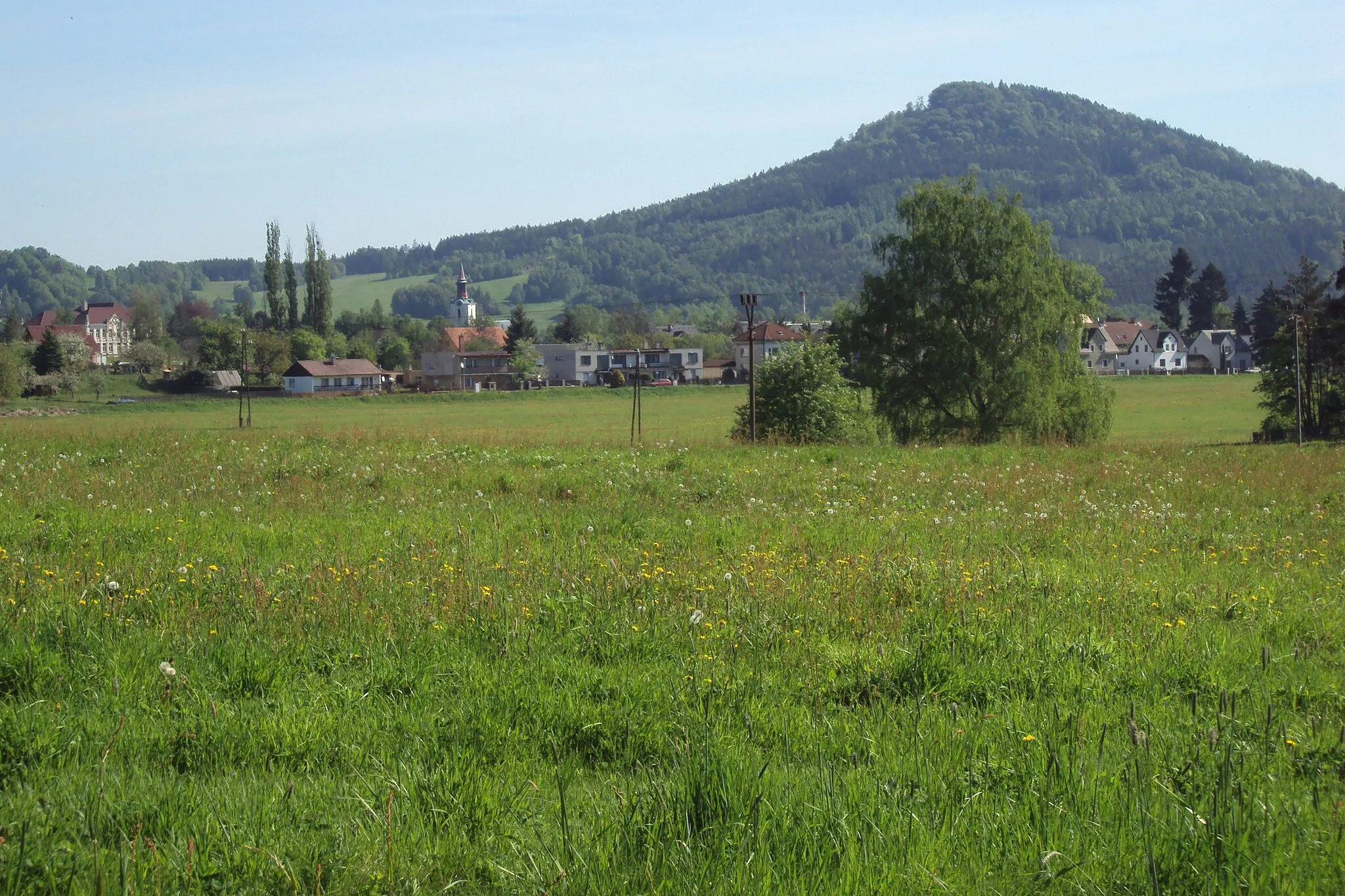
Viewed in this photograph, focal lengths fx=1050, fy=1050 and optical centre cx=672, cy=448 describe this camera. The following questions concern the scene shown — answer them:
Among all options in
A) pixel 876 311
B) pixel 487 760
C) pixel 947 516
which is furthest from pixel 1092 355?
pixel 487 760

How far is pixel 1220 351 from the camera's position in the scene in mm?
168625

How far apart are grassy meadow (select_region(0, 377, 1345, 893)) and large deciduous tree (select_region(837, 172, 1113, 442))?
36645mm

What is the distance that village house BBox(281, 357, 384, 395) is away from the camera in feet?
445

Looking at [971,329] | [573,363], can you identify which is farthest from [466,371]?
[971,329]

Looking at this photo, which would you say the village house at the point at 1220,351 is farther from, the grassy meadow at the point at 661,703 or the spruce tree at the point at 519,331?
the grassy meadow at the point at 661,703

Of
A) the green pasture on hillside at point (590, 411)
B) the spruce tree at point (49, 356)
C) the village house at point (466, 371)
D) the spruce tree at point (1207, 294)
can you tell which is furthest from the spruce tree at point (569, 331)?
the spruce tree at point (1207, 294)

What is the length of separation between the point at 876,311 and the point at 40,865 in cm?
5139

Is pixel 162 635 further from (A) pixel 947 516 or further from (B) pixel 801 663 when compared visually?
(A) pixel 947 516

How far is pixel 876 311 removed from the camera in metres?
52.9

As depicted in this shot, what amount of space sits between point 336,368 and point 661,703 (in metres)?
143

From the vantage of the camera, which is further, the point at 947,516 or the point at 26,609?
the point at 947,516

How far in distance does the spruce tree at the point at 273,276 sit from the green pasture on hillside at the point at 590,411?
3812 centimetres

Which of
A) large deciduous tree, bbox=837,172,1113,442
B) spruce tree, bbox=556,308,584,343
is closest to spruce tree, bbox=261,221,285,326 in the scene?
spruce tree, bbox=556,308,584,343

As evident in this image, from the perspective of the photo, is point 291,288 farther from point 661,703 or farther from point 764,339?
point 661,703
